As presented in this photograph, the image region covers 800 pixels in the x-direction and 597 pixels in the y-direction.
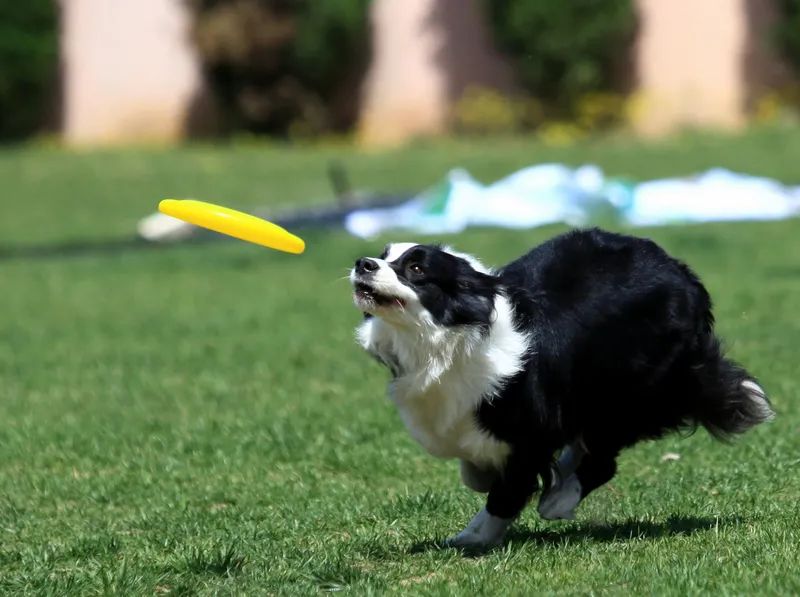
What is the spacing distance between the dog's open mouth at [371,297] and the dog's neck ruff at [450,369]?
0.48 ft

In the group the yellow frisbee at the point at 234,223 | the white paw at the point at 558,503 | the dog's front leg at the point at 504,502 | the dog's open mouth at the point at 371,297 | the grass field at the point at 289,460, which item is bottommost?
the grass field at the point at 289,460

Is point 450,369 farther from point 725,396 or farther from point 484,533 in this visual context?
point 725,396

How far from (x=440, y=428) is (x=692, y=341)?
43.3 inches

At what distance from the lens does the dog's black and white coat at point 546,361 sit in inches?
196

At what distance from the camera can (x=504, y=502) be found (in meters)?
5.14

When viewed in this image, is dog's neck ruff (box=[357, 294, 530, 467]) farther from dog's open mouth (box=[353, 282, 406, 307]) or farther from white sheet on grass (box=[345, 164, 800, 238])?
white sheet on grass (box=[345, 164, 800, 238])

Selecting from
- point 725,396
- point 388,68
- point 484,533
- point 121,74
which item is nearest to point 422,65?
point 388,68

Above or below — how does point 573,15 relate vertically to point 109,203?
above

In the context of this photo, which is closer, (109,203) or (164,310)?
(164,310)

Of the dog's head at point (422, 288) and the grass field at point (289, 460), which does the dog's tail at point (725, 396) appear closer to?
the grass field at point (289, 460)

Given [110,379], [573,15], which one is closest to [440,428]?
[110,379]

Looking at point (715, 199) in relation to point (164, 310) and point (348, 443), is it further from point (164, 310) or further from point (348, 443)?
point (348, 443)

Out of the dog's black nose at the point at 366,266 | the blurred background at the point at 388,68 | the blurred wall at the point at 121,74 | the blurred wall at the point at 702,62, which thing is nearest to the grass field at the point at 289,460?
the dog's black nose at the point at 366,266

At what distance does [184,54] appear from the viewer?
91.4ft
